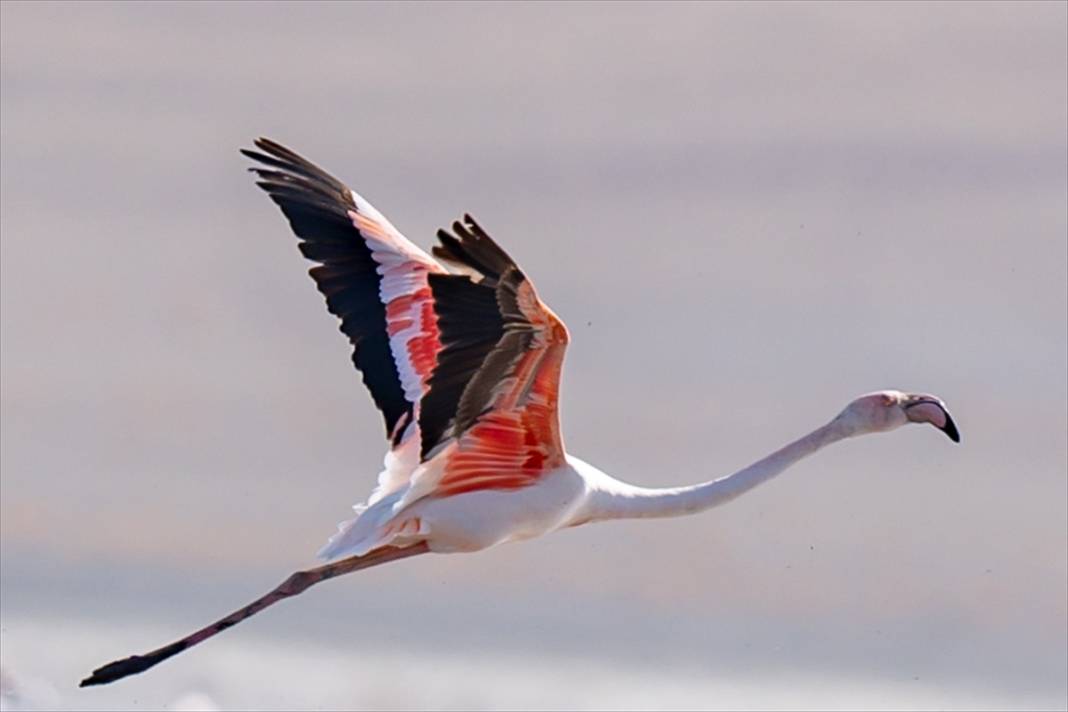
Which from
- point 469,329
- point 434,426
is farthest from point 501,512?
point 469,329

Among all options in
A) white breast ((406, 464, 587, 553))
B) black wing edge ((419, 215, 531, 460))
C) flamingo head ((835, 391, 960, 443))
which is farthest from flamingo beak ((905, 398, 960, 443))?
black wing edge ((419, 215, 531, 460))

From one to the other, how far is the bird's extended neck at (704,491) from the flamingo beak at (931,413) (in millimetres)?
478

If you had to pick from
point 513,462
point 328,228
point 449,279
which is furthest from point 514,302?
point 328,228

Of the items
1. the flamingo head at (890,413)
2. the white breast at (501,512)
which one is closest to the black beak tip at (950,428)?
the flamingo head at (890,413)

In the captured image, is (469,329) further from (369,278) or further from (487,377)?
(369,278)

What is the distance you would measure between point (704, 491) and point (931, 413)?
5.22 feet

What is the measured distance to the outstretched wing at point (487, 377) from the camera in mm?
14422

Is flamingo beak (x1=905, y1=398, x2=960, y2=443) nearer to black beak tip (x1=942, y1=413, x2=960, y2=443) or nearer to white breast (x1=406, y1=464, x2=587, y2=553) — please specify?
black beak tip (x1=942, y1=413, x2=960, y2=443)

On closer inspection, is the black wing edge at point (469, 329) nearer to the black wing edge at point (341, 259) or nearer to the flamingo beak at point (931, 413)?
the black wing edge at point (341, 259)

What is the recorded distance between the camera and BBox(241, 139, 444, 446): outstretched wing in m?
17.7

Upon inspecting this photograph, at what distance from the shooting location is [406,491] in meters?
17.3

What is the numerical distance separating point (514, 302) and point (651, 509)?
10.0 feet

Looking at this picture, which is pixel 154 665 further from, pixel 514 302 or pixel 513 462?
pixel 514 302

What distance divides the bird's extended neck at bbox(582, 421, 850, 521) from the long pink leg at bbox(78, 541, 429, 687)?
4.44 ft
